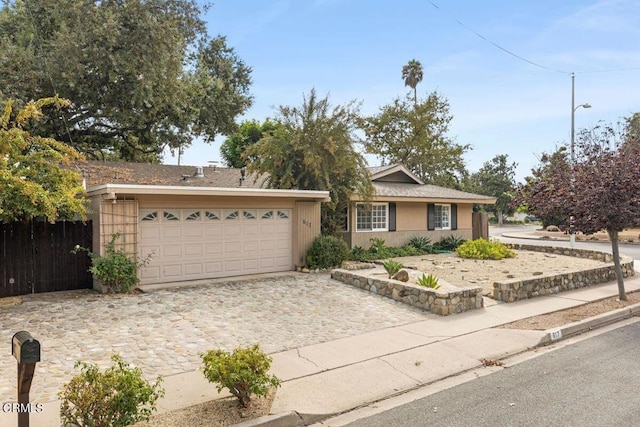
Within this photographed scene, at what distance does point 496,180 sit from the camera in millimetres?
56656

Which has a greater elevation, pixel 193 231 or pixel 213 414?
pixel 193 231

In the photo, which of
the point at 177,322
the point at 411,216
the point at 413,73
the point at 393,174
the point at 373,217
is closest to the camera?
the point at 177,322

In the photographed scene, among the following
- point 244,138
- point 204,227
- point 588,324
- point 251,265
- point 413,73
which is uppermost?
point 413,73

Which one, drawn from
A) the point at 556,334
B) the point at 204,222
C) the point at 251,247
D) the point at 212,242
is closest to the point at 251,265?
the point at 251,247

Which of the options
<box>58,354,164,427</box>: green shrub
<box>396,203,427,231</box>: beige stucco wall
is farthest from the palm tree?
<box>58,354,164,427</box>: green shrub

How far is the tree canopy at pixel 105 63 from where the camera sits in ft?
50.9

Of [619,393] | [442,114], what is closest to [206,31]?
[619,393]

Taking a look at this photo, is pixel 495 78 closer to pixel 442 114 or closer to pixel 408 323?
pixel 408 323

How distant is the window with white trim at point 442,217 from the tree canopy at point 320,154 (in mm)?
6449

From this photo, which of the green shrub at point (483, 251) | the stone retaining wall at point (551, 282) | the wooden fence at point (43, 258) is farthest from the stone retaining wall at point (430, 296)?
the green shrub at point (483, 251)

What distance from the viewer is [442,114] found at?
3978cm

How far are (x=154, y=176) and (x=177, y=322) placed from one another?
1136cm

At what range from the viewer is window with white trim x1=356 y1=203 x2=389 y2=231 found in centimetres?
1873

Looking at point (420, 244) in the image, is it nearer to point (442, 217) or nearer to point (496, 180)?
point (442, 217)
